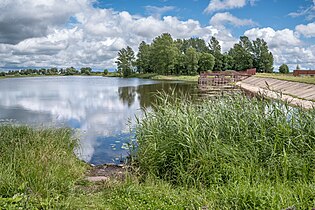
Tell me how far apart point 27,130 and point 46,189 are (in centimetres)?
463

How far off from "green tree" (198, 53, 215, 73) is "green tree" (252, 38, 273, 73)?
12559mm

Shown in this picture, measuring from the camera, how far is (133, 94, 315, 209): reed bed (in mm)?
4586

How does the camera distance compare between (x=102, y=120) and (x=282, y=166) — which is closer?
(x=282, y=166)

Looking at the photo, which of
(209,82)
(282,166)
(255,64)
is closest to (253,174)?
Answer: (282,166)

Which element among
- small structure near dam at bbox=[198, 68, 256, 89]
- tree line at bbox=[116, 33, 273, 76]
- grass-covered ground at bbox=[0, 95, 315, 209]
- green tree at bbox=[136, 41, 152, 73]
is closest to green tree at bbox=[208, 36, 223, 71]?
tree line at bbox=[116, 33, 273, 76]

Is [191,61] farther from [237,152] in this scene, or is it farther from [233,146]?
[237,152]

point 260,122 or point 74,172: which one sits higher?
point 260,122

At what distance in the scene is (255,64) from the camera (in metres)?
81.8

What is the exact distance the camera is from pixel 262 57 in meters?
80.6

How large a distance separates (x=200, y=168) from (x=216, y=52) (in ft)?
293

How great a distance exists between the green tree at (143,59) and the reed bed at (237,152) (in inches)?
3411

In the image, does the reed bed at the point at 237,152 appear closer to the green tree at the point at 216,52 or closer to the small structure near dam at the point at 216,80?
the small structure near dam at the point at 216,80

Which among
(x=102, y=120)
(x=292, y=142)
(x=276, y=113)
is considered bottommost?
(x=102, y=120)

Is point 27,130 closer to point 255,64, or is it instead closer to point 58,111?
point 58,111
